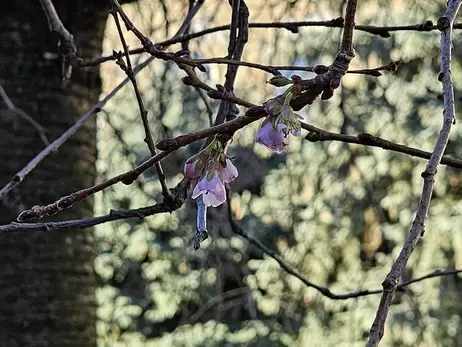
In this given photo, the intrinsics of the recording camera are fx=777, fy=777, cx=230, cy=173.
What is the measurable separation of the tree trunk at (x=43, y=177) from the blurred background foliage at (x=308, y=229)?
1.03 metres

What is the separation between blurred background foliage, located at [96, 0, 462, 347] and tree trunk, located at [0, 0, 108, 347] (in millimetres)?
1029

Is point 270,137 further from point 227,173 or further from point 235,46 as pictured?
point 235,46

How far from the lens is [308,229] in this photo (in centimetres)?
294

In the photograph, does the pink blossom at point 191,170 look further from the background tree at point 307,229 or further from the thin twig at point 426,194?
the background tree at point 307,229

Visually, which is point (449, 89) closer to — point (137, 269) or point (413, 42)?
point (413, 42)

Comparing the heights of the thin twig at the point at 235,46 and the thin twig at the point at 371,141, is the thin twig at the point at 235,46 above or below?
above

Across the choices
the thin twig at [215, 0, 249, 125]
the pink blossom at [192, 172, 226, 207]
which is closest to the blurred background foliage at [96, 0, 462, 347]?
the thin twig at [215, 0, 249, 125]

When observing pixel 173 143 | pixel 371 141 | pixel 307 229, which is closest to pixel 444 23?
pixel 371 141

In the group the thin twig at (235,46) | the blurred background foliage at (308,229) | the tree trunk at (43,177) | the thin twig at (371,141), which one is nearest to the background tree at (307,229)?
the blurred background foliage at (308,229)

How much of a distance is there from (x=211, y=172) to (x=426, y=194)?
0.43 feet

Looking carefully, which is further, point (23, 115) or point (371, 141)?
point (23, 115)

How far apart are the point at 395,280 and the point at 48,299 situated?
92 centimetres

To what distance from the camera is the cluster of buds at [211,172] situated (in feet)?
1.54

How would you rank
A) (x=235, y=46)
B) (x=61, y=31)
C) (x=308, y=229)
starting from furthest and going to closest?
(x=308, y=229) < (x=61, y=31) < (x=235, y=46)
